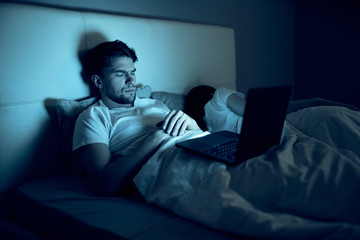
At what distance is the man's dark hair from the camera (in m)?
1.45

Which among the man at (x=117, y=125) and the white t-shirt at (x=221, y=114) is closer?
the man at (x=117, y=125)

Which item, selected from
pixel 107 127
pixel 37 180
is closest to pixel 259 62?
pixel 107 127

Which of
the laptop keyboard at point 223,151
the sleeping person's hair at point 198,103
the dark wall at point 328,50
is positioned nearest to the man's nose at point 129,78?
the sleeping person's hair at point 198,103

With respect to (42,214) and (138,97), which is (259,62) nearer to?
(138,97)

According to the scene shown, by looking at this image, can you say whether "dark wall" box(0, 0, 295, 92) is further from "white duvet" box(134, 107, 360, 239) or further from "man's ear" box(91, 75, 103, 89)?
"white duvet" box(134, 107, 360, 239)

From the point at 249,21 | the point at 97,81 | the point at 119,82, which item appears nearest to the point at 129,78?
the point at 119,82

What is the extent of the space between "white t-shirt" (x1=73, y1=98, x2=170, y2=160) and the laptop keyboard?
35 centimetres

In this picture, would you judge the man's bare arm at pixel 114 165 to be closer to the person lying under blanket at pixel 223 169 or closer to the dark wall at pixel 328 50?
the person lying under blanket at pixel 223 169

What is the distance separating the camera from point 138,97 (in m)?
1.66

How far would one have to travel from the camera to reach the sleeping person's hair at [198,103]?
1.85 meters

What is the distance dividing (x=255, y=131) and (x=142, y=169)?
17.0 inches

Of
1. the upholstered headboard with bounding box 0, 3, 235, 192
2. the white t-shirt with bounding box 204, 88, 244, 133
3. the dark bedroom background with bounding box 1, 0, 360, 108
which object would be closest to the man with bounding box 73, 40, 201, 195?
the upholstered headboard with bounding box 0, 3, 235, 192

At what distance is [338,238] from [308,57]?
3.30m

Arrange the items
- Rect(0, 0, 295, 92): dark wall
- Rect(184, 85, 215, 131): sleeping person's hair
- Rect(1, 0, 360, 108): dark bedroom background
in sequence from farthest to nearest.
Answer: Rect(1, 0, 360, 108): dark bedroom background
Rect(0, 0, 295, 92): dark wall
Rect(184, 85, 215, 131): sleeping person's hair
